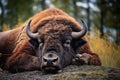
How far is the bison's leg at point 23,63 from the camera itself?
12173 mm

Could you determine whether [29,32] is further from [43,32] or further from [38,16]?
[38,16]

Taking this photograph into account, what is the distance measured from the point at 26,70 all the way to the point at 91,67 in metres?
1.62

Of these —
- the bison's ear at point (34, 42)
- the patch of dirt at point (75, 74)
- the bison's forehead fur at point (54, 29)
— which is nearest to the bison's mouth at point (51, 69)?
the patch of dirt at point (75, 74)

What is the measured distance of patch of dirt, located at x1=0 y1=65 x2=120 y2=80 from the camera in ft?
35.2

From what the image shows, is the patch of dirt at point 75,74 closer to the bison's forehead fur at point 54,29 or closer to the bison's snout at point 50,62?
the bison's snout at point 50,62

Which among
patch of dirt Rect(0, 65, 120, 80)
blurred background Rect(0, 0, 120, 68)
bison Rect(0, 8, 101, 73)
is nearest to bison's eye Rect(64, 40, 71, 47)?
bison Rect(0, 8, 101, 73)

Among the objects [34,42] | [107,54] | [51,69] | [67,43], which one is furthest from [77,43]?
[107,54]

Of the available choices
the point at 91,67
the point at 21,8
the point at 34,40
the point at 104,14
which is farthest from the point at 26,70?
the point at 21,8

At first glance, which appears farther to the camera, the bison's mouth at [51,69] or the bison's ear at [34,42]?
the bison's ear at [34,42]

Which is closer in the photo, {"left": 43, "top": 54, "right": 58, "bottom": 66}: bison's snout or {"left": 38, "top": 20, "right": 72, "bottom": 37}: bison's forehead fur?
{"left": 43, "top": 54, "right": 58, "bottom": 66}: bison's snout

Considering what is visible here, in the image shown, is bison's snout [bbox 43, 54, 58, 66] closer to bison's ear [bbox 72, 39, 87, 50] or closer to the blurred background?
bison's ear [bbox 72, 39, 87, 50]

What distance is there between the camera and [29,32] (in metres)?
12.7

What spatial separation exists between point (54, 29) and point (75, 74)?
1.65 meters

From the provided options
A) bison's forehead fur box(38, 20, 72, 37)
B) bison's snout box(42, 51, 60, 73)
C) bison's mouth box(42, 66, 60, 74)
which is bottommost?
bison's mouth box(42, 66, 60, 74)
